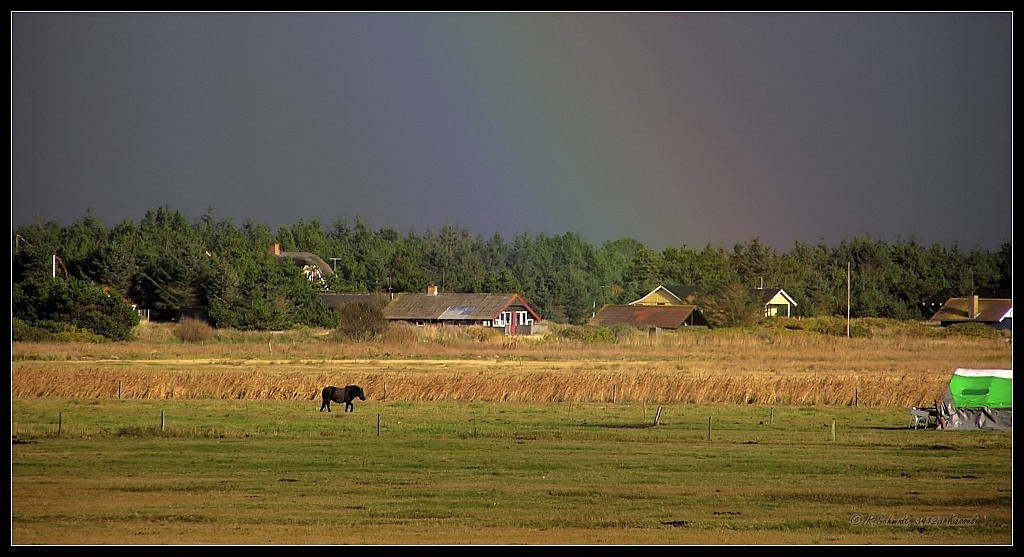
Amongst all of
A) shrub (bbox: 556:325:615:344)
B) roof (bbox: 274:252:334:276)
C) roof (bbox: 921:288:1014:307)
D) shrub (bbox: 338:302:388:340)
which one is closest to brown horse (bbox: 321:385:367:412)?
shrub (bbox: 338:302:388:340)

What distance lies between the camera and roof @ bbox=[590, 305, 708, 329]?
336 feet

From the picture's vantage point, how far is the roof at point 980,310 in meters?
103

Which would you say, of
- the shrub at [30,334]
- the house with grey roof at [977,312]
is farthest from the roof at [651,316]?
the shrub at [30,334]

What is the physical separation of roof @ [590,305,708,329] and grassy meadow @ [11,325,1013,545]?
162ft

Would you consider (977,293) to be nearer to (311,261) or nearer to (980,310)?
(980,310)

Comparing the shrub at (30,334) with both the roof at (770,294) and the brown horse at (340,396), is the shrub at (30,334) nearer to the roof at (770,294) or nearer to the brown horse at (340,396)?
the brown horse at (340,396)

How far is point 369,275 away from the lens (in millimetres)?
143375

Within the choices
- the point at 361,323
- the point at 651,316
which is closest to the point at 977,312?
the point at 651,316

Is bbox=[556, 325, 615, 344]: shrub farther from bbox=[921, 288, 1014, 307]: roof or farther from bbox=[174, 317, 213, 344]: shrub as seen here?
Result: bbox=[921, 288, 1014, 307]: roof

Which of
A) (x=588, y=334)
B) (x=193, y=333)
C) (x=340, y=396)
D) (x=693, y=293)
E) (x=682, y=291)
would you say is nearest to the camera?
(x=340, y=396)

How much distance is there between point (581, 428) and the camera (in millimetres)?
32906

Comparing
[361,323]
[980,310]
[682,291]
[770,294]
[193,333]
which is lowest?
[193,333]

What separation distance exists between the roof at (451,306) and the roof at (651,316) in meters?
7.59

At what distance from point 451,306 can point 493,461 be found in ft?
253
